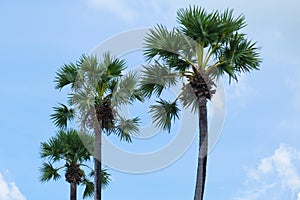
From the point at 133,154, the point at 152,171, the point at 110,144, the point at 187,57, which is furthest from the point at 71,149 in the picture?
the point at 187,57

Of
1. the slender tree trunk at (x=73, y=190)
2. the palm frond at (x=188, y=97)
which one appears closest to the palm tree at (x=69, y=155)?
the slender tree trunk at (x=73, y=190)

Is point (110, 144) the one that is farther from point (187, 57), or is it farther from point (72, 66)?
point (187, 57)

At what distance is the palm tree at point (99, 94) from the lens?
2038 centimetres

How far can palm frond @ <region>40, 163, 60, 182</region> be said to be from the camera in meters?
Result: 24.5

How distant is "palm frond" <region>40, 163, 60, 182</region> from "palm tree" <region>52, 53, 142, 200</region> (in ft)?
13.6

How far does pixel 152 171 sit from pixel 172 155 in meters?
0.81

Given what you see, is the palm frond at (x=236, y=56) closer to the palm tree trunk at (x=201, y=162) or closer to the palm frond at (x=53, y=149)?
the palm tree trunk at (x=201, y=162)

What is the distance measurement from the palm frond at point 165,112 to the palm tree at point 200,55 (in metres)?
0.51

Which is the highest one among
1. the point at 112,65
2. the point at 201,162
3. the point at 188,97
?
the point at 112,65

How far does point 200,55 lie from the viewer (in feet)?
56.0

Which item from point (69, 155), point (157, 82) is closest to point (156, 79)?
point (157, 82)

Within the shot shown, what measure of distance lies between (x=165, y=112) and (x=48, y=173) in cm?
787

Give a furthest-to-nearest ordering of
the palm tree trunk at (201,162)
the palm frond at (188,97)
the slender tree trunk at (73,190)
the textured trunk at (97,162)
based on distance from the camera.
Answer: the slender tree trunk at (73,190) < the textured trunk at (97,162) < the palm frond at (188,97) < the palm tree trunk at (201,162)

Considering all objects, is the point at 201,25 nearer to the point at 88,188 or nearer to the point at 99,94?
the point at 99,94
